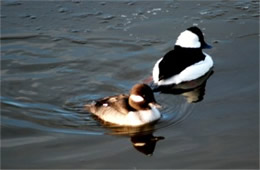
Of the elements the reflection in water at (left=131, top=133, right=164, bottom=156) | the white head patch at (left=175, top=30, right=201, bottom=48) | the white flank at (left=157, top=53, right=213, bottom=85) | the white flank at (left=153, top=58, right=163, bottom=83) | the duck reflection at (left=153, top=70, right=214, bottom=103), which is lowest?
the duck reflection at (left=153, top=70, right=214, bottom=103)

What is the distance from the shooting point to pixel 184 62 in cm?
1023

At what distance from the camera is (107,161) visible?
23.6 feet

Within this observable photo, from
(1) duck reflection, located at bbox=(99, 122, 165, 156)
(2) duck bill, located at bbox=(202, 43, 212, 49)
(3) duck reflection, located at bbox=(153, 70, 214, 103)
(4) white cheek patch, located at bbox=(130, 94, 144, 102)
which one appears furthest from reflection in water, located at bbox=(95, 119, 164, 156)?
(2) duck bill, located at bbox=(202, 43, 212, 49)

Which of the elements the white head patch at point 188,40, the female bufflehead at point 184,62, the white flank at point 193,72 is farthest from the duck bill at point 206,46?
the white flank at point 193,72

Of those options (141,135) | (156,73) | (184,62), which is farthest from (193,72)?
(141,135)

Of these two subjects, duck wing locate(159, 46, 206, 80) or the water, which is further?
duck wing locate(159, 46, 206, 80)

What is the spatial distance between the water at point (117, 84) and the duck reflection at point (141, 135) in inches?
0.6

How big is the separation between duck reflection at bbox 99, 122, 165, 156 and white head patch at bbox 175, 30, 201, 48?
2852mm

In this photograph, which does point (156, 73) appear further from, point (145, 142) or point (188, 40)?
point (145, 142)

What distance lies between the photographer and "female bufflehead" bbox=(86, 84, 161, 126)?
830 cm

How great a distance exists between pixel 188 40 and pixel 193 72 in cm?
85

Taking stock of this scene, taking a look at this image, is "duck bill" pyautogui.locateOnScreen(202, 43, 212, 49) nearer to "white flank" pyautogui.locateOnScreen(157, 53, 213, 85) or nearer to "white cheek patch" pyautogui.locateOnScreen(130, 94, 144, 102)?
"white flank" pyautogui.locateOnScreen(157, 53, 213, 85)

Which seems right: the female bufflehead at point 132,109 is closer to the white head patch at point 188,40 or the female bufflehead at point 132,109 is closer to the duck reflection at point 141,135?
the duck reflection at point 141,135

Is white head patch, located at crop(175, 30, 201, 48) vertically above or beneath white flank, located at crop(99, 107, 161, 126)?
above
